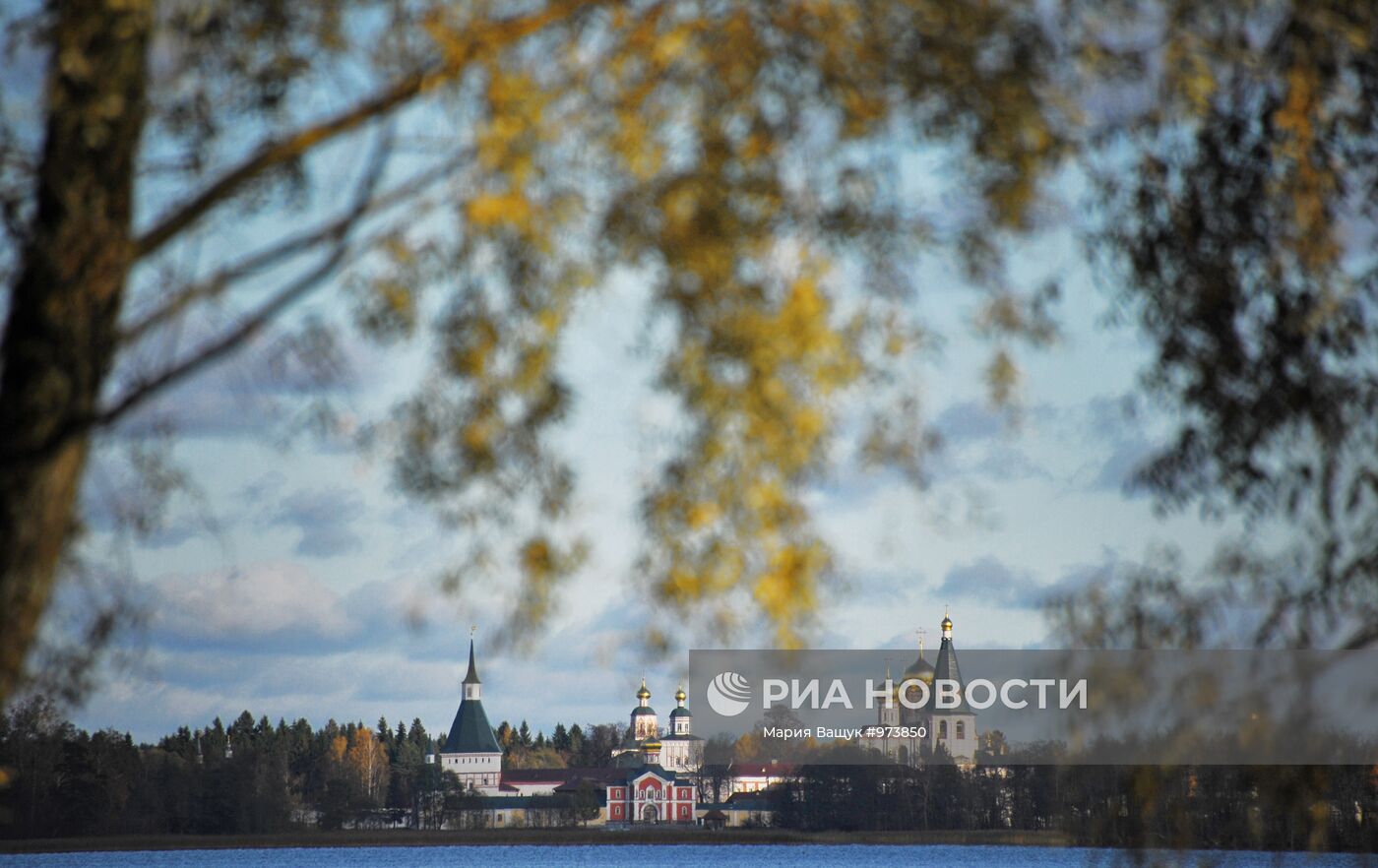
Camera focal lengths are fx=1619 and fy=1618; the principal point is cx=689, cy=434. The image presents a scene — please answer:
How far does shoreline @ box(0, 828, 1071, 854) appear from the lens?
55.6 m

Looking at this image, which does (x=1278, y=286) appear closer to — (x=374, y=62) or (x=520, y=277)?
(x=520, y=277)

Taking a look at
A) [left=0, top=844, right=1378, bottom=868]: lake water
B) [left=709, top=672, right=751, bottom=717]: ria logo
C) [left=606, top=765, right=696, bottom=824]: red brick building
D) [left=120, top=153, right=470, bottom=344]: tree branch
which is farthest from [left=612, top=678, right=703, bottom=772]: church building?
[left=120, top=153, right=470, bottom=344]: tree branch

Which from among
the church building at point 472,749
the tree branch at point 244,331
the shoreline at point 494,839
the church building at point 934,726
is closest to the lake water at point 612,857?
the shoreline at point 494,839

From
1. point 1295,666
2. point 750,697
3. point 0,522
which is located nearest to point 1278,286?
point 1295,666

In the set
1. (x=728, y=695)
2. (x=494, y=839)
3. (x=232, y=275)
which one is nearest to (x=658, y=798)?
(x=494, y=839)

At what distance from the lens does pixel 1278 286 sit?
4535 millimetres

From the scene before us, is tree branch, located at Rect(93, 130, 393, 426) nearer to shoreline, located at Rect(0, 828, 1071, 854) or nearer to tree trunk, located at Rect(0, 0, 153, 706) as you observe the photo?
tree trunk, located at Rect(0, 0, 153, 706)

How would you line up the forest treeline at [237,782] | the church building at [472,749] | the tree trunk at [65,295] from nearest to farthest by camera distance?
1. the tree trunk at [65,295]
2. the forest treeline at [237,782]
3. the church building at [472,749]

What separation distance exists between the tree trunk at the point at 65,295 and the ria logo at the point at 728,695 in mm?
50326

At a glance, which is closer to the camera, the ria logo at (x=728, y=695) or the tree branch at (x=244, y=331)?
the tree branch at (x=244, y=331)

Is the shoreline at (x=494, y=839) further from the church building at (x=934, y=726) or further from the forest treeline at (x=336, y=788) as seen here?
the church building at (x=934, y=726)

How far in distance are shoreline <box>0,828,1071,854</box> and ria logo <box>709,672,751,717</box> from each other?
9.14 m

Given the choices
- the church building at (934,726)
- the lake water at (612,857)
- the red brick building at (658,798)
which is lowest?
the lake water at (612,857)

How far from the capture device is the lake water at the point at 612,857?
2073 inches
